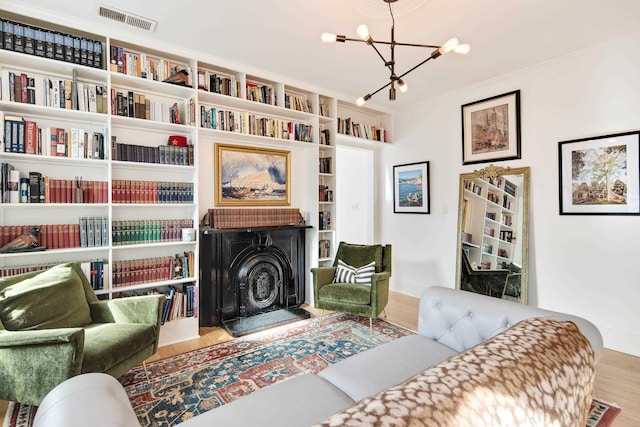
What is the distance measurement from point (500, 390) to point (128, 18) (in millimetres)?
3358

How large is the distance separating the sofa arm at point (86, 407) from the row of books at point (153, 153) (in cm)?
224

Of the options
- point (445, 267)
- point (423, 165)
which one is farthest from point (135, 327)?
point (423, 165)

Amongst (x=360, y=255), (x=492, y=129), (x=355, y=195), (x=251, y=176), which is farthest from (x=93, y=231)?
(x=492, y=129)

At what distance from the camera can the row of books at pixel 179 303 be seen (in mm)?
3045

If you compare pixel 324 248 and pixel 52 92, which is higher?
pixel 52 92

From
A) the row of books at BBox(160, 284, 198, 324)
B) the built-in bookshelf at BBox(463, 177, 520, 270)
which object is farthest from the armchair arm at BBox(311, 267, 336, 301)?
the built-in bookshelf at BBox(463, 177, 520, 270)

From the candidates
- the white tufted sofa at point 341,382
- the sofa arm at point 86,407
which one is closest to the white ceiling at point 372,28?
the white tufted sofa at point 341,382

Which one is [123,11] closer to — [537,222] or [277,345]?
[277,345]

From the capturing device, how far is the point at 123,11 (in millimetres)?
2480

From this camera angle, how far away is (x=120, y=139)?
3.05m

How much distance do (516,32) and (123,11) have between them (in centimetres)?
323

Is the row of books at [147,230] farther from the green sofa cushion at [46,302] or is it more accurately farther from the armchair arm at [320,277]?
the armchair arm at [320,277]

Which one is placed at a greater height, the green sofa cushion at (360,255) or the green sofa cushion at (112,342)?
the green sofa cushion at (360,255)

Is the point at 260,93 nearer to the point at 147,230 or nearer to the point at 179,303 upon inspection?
the point at 147,230
